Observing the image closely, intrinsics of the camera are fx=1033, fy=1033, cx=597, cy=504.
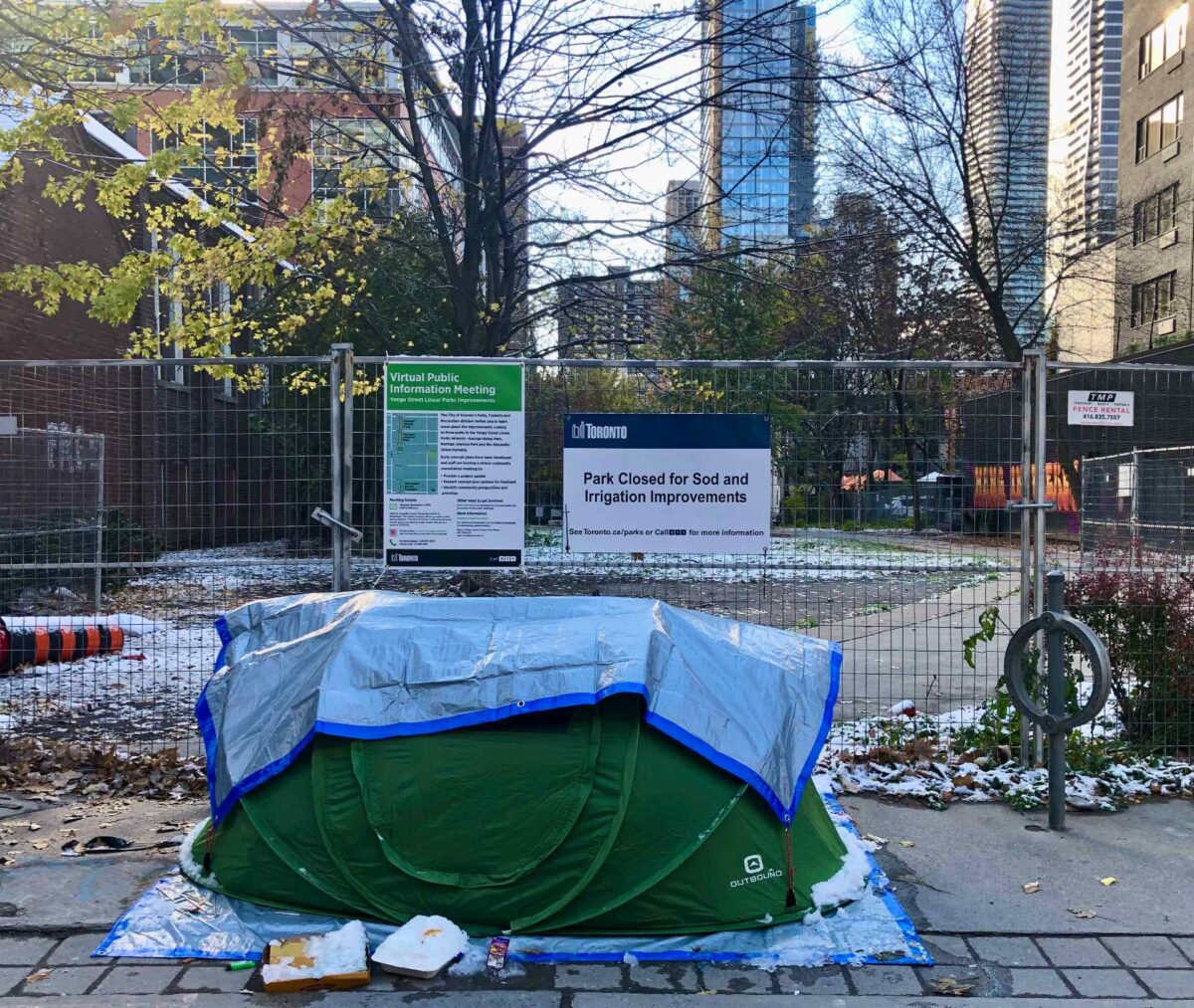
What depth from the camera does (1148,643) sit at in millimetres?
6379

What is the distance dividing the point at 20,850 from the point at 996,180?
24718 mm

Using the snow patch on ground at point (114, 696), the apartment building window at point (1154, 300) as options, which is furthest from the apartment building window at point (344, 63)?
the apartment building window at point (1154, 300)

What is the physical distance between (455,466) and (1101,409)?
12.4 feet

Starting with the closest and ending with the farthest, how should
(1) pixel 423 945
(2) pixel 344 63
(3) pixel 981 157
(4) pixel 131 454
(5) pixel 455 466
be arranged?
(1) pixel 423 945 < (5) pixel 455 466 < (4) pixel 131 454 < (2) pixel 344 63 < (3) pixel 981 157

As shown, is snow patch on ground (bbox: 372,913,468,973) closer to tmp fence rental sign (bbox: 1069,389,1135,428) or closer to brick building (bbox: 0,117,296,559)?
brick building (bbox: 0,117,296,559)

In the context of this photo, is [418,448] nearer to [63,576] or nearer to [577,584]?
[577,584]

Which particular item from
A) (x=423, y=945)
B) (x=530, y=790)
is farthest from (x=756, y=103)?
(x=423, y=945)

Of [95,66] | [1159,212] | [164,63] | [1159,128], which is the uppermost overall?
[1159,128]

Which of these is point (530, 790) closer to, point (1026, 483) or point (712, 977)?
point (712, 977)

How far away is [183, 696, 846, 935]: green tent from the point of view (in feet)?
13.0

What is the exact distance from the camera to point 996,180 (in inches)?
958

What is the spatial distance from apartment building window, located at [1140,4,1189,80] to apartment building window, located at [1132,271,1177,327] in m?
8.02

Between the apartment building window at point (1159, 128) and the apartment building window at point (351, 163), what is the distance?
33822 millimetres

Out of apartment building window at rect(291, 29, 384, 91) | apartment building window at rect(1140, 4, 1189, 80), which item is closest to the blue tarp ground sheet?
apartment building window at rect(291, 29, 384, 91)
